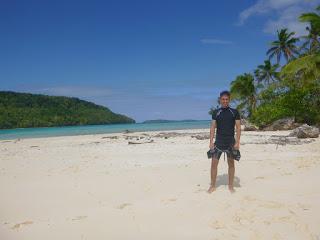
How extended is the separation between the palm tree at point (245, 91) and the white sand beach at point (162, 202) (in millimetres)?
45098

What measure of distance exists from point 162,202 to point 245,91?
50.1 m

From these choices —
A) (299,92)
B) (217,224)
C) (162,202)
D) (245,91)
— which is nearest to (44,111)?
(245,91)

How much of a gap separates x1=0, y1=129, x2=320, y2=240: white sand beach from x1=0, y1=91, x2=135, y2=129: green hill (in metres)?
100

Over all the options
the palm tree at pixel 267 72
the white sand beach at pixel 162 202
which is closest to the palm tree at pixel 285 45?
the palm tree at pixel 267 72

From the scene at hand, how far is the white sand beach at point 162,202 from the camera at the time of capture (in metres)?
4.68

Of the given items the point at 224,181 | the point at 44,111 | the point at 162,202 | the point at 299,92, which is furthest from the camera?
the point at 44,111

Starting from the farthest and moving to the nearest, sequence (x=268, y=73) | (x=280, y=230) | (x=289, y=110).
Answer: (x=268, y=73)
(x=289, y=110)
(x=280, y=230)

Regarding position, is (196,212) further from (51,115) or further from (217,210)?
(51,115)

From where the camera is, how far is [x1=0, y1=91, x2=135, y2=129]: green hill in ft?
341

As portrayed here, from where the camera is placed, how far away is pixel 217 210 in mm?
5375

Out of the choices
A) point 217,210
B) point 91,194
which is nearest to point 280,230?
point 217,210

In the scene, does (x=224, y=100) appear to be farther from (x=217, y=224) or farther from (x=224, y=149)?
(x=217, y=224)

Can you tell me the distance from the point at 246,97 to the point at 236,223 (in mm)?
52212

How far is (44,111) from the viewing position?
11819cm
